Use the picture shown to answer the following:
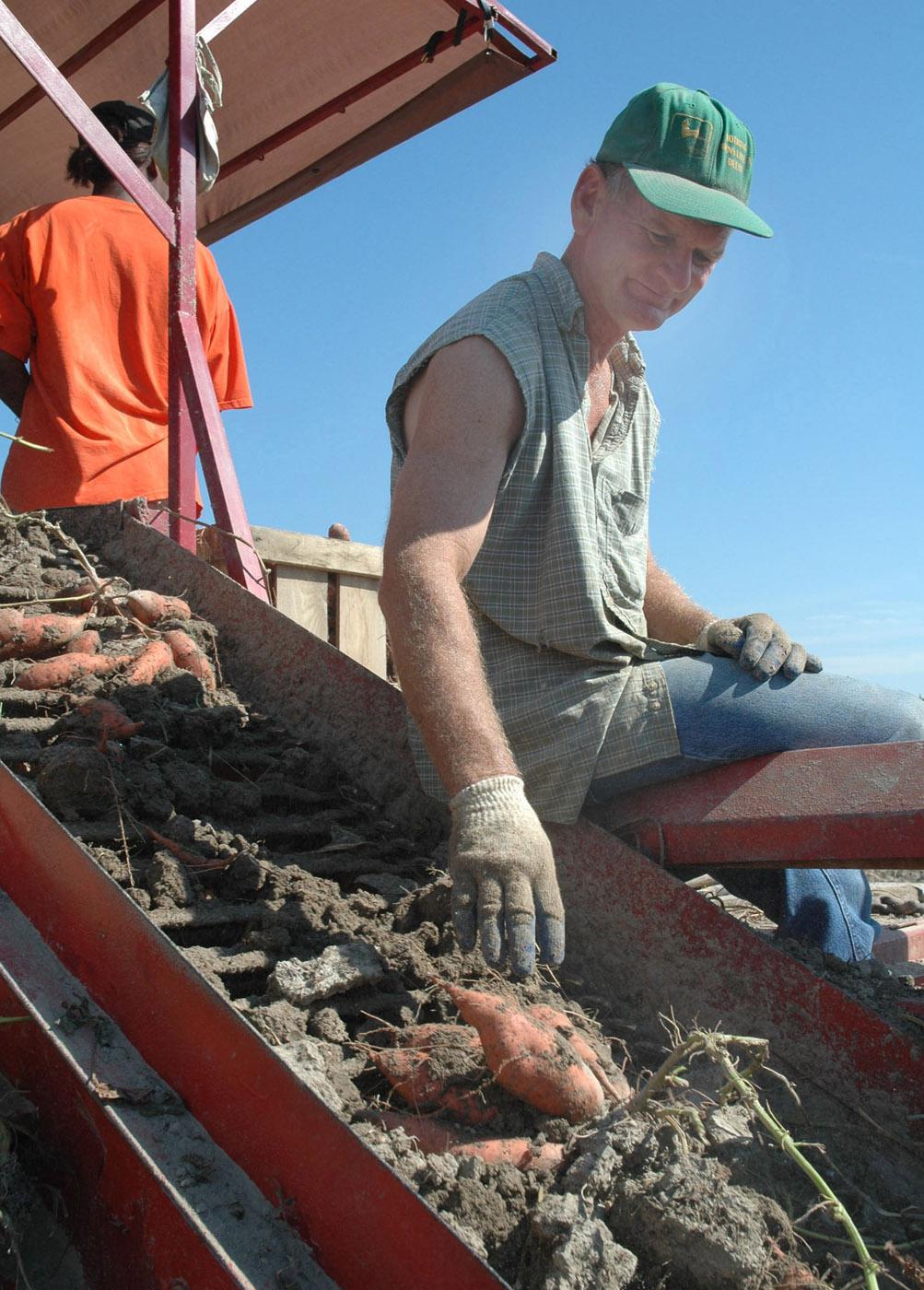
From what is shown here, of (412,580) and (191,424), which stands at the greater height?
(191,424)

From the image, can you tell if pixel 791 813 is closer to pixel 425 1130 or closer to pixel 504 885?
pixel 504 885

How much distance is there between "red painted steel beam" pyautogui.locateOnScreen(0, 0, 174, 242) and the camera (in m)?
3.61

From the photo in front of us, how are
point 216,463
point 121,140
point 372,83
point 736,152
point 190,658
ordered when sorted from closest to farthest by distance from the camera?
1. point 736,152
2. point 190,658
3. point 216,463
4. point 121,140
5. point 372,83

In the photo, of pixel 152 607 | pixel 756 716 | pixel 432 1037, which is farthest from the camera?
pixel 152 607

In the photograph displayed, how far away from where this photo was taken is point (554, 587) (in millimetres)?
2109

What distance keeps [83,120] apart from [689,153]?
2.54 meters

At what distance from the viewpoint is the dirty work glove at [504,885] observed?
157cm

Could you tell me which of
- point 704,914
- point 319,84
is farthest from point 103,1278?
point 319,84

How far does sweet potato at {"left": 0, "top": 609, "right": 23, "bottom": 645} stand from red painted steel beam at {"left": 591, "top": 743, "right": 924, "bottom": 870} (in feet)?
4.91

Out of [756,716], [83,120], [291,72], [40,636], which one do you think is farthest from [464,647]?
[291,72]

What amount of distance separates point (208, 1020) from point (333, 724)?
1.33 metres

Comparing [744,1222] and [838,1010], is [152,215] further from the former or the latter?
[744,1222]

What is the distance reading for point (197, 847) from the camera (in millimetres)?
A: 2008

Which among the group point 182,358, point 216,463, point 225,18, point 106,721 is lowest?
point 106,721
